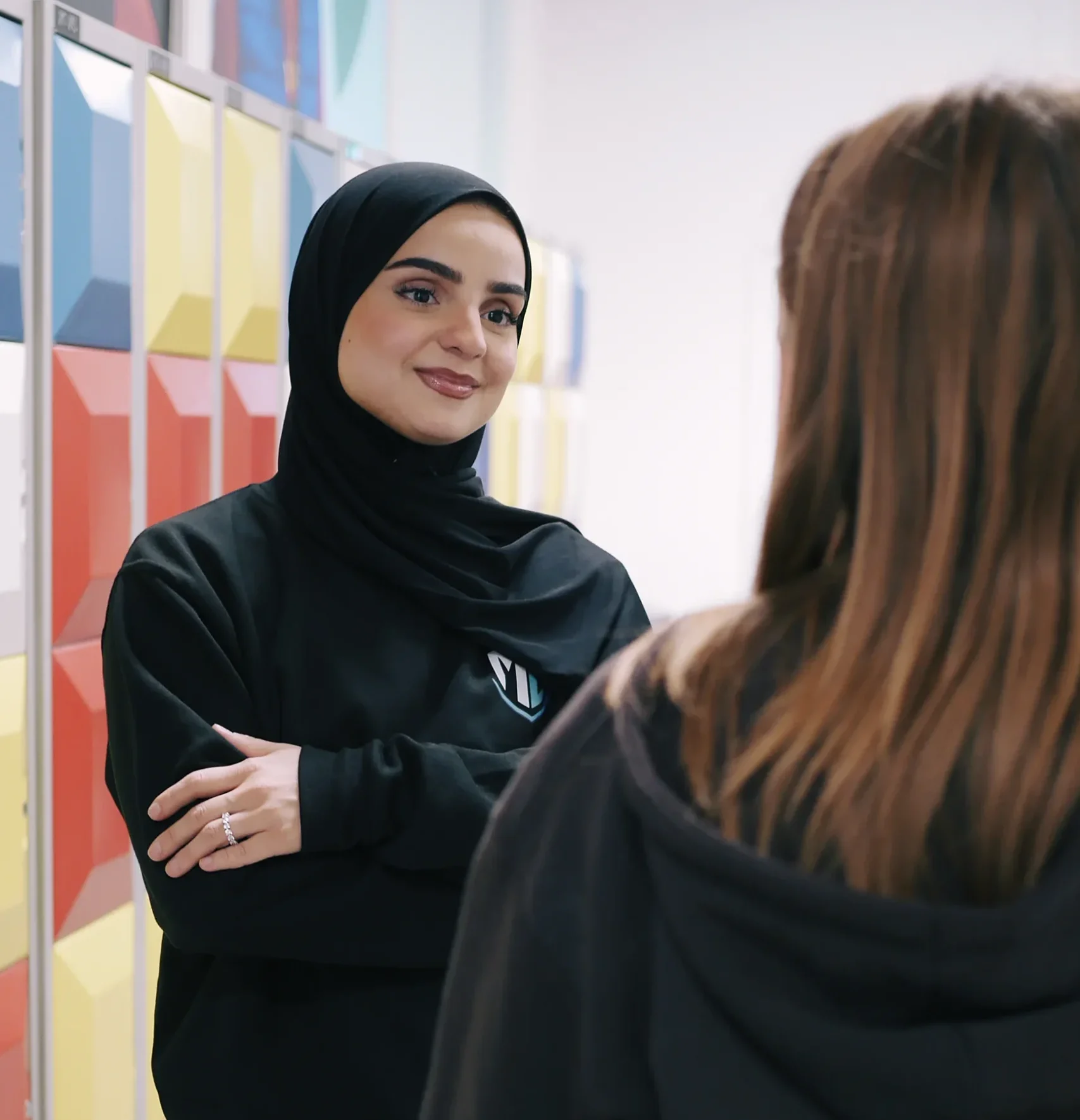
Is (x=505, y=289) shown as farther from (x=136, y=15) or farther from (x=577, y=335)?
(x=577, y=335)

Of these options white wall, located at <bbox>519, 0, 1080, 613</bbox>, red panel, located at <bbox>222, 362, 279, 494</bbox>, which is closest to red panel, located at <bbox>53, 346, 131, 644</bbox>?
red panel, located at <bbox>222, 362, 279, 494</bbox>

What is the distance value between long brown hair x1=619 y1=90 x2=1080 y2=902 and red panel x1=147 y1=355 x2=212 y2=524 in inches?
45.5

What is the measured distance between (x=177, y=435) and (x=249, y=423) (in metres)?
0.18

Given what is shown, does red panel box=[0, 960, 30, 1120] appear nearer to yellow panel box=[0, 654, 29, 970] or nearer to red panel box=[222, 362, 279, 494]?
yellow panel box=[0, 654, 29, 970]

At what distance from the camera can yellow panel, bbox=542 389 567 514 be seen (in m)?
3.09

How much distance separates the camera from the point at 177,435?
165 centimetres

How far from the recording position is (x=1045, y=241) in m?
0.57

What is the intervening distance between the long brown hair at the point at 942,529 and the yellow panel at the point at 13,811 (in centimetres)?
101

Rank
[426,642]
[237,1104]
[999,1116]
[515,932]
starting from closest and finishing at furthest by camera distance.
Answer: [999,1116]
[515,932]
[237,1104]
[426,642]

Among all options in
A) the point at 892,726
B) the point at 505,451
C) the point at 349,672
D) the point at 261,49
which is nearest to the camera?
the point at 892,726

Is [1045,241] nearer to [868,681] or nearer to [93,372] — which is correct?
[868,681]

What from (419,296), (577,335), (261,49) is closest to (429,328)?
(419,296)

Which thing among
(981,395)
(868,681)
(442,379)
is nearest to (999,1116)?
(868,681)

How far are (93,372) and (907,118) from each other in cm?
112
